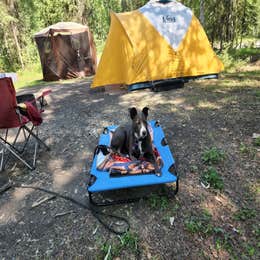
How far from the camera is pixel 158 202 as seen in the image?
2678mm

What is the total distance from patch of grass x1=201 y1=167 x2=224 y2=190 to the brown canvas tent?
27.7ft

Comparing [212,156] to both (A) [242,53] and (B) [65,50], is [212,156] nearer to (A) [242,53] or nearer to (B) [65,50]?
(B) [65,50]

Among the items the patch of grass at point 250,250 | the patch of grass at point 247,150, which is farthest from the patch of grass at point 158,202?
the patch of grass at point 247,150

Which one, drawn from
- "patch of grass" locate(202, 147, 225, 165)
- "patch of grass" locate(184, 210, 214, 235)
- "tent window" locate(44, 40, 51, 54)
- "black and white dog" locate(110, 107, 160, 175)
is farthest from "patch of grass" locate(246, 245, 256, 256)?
"tent window" locate(44, 40, 51, 54)

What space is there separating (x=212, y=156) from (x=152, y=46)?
14.6 feet

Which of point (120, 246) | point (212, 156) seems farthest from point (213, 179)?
point (120, 246)

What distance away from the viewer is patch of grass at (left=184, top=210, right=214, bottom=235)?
2.32 meters

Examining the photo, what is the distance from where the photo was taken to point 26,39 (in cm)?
1623

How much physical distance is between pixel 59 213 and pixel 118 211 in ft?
2.12

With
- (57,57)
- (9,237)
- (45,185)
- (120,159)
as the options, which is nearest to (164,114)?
(120,159)

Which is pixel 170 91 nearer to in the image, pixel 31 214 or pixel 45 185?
pixel 45 185

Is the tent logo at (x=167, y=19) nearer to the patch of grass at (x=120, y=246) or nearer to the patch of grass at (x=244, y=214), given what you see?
the patch of grass at (x=244, y=214)

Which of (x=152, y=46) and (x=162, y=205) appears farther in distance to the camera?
(x=152, y=46)

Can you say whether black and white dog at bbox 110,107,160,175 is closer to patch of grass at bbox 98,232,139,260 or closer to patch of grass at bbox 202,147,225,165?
patch of grass at bbox 98,232,139,260
